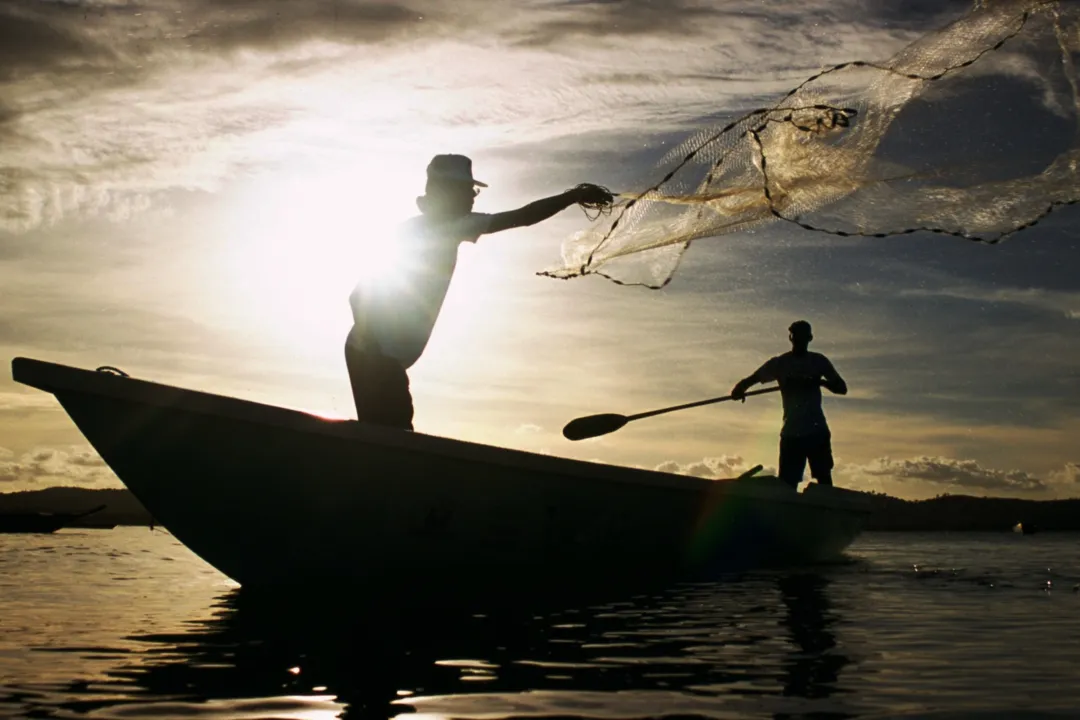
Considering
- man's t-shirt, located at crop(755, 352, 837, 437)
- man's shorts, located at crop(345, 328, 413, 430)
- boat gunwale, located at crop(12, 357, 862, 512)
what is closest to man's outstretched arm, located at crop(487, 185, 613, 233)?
man's shorts, located at crop(345, 328, 413, 430)

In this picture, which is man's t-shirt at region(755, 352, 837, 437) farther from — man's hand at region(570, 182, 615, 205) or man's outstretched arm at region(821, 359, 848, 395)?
man's hand at region(570, 182, 615, 205)

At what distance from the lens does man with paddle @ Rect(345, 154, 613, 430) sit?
742 centimetres

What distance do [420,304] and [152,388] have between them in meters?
1.79

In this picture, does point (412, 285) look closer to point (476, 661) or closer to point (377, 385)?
point (377, 385)

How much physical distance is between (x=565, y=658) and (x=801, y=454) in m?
6.92

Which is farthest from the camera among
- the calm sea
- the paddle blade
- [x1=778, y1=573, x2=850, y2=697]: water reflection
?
the paddle blade

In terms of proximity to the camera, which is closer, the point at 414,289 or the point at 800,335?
the point at 414,289

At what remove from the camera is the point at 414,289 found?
744cm

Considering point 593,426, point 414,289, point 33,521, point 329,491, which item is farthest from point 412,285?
point 33,521

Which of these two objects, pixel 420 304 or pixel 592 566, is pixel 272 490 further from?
pixel 592 566

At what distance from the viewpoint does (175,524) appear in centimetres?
764

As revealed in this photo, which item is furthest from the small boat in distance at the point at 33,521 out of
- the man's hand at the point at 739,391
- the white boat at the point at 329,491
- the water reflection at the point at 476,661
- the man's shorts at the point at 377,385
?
the water reflection at the point at 476,661

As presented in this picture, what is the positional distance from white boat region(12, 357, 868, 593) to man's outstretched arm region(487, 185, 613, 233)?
150 centimetres

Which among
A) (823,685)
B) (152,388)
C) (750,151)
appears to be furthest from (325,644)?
(750,151)
